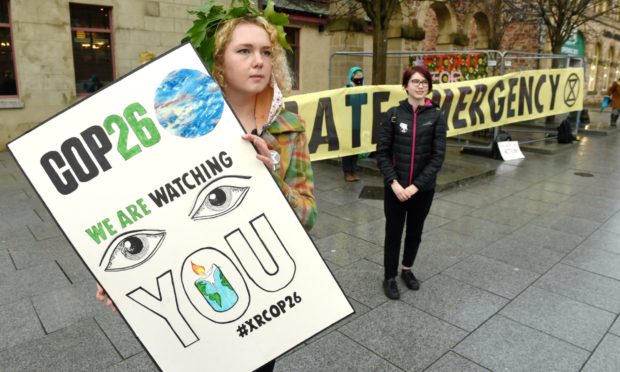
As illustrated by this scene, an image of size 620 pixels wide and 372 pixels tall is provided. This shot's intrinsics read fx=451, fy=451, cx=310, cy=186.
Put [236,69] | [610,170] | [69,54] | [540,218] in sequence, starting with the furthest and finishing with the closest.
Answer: [69,54] → [610,170] → [540,218] → [236,69]

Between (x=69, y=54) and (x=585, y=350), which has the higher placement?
(x=69, y=54)

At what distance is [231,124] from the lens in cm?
137

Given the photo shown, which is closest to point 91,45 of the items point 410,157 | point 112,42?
point 112,42

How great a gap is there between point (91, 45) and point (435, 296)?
33.5 feet

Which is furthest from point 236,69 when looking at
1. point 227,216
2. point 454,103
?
point 454,103

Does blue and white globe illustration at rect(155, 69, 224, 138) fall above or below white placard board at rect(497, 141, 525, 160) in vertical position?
above

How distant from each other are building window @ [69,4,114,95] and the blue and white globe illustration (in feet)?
35.2

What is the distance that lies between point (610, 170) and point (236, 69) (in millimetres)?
10104

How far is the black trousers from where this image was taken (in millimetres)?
3809

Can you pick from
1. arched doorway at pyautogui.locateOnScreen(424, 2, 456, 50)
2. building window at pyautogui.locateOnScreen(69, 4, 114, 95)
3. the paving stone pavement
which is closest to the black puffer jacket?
the paving stone pavement

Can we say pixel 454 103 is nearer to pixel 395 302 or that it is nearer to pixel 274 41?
pixel 395 302

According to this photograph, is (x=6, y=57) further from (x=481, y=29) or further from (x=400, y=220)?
(x=481, y=29)

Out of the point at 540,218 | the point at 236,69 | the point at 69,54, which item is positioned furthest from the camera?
the point at 69,54

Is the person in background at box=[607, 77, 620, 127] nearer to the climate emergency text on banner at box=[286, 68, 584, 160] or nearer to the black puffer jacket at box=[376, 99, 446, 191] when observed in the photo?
the climate emergency text on banner at box=[286, 68, 584, 160]
